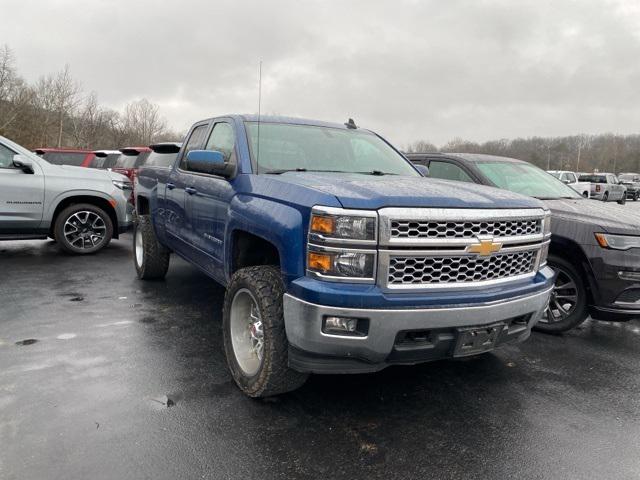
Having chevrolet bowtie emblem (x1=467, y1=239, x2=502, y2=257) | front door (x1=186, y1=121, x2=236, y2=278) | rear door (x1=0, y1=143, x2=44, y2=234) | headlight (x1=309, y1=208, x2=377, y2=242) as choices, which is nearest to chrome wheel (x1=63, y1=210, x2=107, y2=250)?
rear door (x1=0, y1=143, x2=44, y2=234)

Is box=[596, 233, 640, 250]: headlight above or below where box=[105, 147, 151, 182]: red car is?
below

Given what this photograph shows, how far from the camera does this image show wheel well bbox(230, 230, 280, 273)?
11.3ft

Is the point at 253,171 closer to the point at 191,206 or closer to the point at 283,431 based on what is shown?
the point at 191,206

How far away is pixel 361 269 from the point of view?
2.55 metres

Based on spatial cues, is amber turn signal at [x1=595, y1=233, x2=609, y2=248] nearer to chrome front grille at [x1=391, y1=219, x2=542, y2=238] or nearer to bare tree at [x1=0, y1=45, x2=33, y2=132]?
chrome front grille at [x1=391, y1=219, x2=542, y2=238]

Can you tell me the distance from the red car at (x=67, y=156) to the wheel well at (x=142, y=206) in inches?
354

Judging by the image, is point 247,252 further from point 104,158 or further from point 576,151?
point 576,151

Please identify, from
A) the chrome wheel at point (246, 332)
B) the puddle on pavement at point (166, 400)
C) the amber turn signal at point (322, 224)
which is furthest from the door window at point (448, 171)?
the puddle on pavement at point (166, 400)

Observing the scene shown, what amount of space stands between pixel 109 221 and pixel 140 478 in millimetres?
6592

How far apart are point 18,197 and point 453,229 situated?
7.04m

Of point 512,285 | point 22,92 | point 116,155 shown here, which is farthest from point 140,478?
point 22,92

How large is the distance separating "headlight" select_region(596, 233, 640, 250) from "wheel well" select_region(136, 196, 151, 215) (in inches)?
203

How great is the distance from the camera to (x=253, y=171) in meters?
3.58

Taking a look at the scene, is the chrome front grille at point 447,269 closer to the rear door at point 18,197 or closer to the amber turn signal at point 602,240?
the amber turn signal at point 602,240
